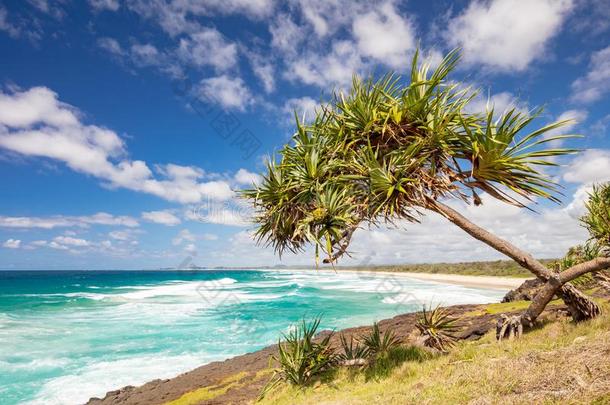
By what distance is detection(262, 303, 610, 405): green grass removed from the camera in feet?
14.4

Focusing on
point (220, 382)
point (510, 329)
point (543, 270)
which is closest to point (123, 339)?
point (220, 382)

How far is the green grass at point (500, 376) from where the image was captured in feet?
14.4

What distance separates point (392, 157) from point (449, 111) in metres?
1.39

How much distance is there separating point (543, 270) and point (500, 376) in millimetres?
3568

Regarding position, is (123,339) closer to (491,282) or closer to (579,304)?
(579,304)

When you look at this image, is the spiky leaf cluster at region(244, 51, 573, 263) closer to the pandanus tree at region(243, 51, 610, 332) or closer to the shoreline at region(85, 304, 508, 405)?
the pandanus tree at region(243, 51, 610, 332)

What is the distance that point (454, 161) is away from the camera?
7.24 metres

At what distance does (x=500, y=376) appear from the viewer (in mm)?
5223

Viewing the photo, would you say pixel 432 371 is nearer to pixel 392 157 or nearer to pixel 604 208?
pixel 392 157

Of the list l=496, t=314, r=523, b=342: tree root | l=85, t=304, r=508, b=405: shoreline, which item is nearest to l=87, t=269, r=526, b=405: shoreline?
l=85, t=304, r=508, b=405: shoreline

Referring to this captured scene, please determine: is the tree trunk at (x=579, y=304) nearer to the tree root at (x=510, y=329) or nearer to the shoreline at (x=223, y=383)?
the tree root at (x=510, y=329)

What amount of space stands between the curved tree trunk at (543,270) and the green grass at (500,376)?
0.34 m

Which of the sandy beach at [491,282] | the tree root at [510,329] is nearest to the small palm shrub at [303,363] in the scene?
the tree root at [510,329]

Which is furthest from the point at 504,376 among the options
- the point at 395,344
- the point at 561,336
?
the point at 395,344
